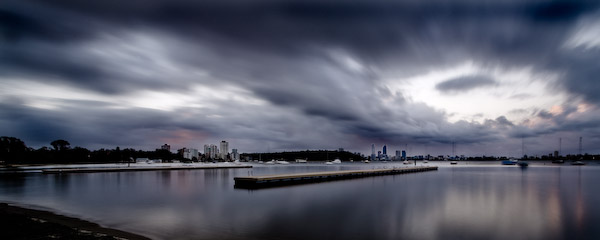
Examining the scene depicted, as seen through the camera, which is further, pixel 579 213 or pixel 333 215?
pixel 579 213

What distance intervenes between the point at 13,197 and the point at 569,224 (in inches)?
1502

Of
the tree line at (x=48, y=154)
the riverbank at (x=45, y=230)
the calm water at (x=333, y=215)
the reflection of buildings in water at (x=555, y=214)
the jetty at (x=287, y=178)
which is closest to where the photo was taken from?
the riverbank at (x=45, y=230)

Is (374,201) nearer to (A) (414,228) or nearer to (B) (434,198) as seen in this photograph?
(B) (434,198)

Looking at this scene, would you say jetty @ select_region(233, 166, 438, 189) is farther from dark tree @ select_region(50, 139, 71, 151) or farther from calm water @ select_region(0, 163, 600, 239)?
dark tree @ select_region(50, 139, 71, 151)

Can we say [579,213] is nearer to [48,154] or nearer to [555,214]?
[555,214]

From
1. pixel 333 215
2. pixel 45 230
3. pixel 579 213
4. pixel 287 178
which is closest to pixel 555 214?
pixel 579 213

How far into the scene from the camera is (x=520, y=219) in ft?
57.1

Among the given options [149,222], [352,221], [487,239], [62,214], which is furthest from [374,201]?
[62,214]

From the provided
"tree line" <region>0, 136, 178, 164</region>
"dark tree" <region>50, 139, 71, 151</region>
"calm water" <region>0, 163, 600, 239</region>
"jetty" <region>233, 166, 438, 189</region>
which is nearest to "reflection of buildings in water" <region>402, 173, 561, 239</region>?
"calm water" <region>0, 163, 600, 239</region>

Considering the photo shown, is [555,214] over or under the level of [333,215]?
under

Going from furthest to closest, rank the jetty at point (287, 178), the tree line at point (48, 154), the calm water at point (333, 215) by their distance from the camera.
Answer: the tree line at point (48, 154), the jetty at point (287, 178), the calm water at point (333, 215)

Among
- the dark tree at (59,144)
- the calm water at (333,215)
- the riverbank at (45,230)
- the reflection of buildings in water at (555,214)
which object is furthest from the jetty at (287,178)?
the dark tree at (59,144)

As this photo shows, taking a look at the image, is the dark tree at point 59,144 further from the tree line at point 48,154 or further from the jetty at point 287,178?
the jetty at point 287,178

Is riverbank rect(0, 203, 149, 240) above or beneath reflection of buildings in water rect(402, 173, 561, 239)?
above
